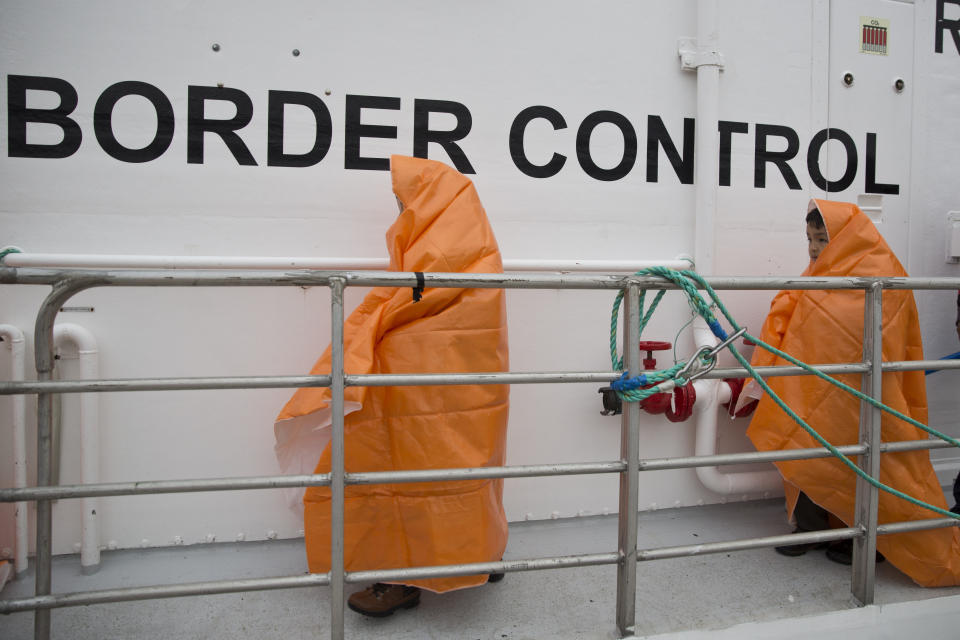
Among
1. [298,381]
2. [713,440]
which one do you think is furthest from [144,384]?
[713,440]

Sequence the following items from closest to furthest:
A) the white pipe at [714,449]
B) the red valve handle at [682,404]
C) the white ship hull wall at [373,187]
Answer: the white ship hull wall at [373,187] → the red valve handle at [682,404] → the white pipe at [714,449]

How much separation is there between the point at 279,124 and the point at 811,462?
93.4 inches

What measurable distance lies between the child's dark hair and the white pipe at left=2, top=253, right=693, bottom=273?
70 centimetres

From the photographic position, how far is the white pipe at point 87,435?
83.0 inches

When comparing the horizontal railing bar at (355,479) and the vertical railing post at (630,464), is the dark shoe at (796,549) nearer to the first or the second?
the horizontal railing bar at (355,479)

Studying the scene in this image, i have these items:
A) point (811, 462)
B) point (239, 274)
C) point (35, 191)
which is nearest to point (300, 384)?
point (239, 274)

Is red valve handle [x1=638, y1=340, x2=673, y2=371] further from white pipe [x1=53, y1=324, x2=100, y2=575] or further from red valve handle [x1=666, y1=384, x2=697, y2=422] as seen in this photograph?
white pipe [x1=53, y1=324, x2=100, y2=575]

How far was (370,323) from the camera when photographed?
182cm

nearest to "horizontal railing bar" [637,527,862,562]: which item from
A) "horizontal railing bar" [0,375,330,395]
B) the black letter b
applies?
"horizontal railing bar" [0,375,330,395]

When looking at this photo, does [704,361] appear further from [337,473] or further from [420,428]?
[337,473]

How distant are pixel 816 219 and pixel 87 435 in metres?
2.91

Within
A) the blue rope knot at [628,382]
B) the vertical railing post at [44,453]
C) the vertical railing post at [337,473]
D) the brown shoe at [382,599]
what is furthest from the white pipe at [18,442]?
the blue rope knot at [628,382]

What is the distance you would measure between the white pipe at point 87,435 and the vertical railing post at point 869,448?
2599mm

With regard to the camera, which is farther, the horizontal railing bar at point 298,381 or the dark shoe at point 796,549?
the dark shoe at point 796,549
